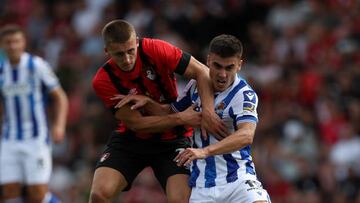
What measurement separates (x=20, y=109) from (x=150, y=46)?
3.11m

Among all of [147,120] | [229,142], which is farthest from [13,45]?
[229,142]

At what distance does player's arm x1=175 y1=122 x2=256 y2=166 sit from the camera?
27.8 ft

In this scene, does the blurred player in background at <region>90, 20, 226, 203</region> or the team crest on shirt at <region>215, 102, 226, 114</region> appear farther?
the blurred player in background at <region>90, 20, 226, 203</region>

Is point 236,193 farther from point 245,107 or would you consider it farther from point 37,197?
point 37,197

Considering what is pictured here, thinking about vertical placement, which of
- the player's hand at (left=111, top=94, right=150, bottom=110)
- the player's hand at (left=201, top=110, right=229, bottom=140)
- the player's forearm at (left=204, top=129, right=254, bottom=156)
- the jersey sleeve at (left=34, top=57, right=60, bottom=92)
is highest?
the jersey sleeve at (left=34, top=57, right=60, bottom=92)

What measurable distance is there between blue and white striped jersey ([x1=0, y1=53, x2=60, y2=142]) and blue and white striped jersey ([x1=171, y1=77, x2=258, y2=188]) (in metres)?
3.44

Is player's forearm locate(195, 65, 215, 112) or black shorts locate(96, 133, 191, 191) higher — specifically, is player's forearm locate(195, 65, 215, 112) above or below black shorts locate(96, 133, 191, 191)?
above

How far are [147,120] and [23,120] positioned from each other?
9.86 feet

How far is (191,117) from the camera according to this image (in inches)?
364

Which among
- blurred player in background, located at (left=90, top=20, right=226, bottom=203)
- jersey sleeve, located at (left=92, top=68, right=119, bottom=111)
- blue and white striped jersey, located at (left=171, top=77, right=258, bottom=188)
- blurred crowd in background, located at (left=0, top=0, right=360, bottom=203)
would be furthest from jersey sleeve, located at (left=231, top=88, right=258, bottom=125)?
blurred crowd in background, located at (left=0, top=0, right=360, bottom=203)

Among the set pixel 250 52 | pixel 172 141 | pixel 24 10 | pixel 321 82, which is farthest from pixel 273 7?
pixel 172 141

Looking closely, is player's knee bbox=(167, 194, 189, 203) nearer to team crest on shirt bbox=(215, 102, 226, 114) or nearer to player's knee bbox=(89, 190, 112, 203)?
player's knee bbox=(89, 190, 112, 203)

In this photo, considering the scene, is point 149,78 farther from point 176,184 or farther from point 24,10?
point 24,10

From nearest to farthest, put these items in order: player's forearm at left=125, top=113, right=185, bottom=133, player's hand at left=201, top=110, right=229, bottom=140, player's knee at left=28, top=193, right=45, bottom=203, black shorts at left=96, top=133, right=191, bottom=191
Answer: player's hand at left=201, top=110, right=229, bottom=140 → player's forearm at left=125, top=113, right=185, bottom=133 → black shorts at left=96, top=133, right=191, bottom=191 → player's knee at left=28, top=193, right=45, bottom=203
